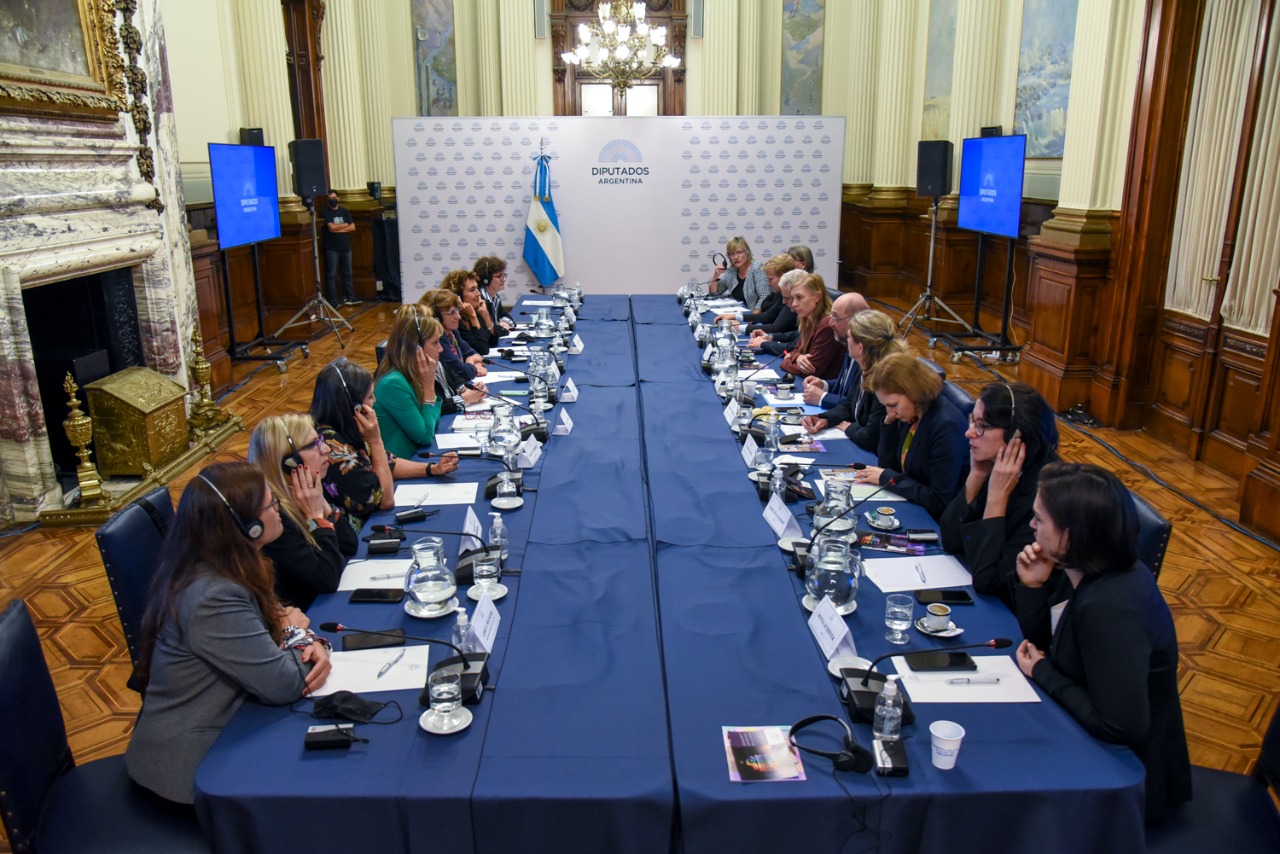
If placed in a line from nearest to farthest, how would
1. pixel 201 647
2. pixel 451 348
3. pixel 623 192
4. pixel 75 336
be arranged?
pixel 201 647, pixel 451 348, pixel 75 336, pixel 623 192

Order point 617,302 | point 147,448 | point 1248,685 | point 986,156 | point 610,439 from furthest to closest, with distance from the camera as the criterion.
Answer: point 986,156, point 617,302, point 147,448, point 610,439, point 1248,685

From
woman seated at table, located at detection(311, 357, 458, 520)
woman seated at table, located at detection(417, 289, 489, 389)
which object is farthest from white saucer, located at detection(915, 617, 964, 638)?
woman seated at table, located at detection(417, 289, 489, 389)

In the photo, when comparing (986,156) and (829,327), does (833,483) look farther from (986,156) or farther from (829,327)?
(986,156)

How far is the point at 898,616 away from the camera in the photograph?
7.79 feet

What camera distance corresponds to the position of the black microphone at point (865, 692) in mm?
2041

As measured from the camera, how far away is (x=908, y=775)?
189 cm

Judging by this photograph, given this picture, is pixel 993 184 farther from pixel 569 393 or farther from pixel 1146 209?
pixel 569 393

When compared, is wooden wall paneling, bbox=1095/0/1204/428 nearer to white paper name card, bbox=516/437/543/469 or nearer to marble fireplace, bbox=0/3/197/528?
white paper name card, bbox=516/437/543/469

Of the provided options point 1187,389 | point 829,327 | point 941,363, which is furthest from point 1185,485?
point 941,363

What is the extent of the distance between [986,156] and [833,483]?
703 centimetres

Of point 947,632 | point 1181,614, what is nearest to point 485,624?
point 947,632

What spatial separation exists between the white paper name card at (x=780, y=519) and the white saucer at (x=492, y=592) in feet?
2.98

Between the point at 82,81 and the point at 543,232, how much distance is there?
5546mm

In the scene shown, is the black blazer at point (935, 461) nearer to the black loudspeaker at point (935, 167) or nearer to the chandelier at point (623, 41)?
the black loudspeaker at point (935, 167)
